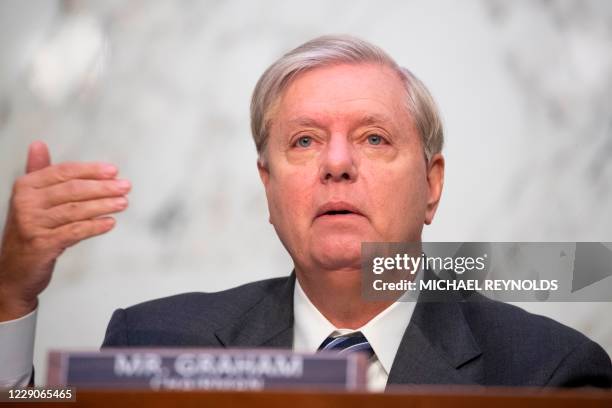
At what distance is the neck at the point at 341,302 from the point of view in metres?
2.22

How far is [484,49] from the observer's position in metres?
2.38

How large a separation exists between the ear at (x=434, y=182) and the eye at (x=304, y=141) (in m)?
0.36

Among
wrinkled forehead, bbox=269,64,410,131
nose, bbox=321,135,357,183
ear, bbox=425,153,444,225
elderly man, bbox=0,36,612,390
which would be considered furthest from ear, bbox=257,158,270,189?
ear, bbox=425,153,444,225

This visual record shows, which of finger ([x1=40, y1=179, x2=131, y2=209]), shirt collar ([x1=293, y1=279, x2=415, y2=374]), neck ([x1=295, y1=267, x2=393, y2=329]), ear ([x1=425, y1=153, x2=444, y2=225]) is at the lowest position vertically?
shirt collar ([x1=293, y1=279, x2=415, y2=374])

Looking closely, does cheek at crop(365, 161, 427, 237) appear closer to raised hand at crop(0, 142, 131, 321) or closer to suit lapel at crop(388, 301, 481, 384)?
suit lapel at crop(388, 301, 481, 384)

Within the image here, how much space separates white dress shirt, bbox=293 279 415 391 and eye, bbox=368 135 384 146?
1.44 feet

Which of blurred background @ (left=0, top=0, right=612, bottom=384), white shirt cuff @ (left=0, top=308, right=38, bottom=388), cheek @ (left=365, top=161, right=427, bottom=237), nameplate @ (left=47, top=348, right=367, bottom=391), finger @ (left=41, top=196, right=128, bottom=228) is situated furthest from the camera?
blurred background @ (left=0, top=0, right=612, bottom=384)

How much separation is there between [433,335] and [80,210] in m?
0.95

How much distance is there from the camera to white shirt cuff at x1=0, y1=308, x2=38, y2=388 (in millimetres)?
2047

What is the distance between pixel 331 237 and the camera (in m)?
2.12

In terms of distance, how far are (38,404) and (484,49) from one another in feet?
5.07

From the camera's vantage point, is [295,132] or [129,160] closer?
[295,132]

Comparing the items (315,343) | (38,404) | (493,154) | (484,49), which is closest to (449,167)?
(493,154)

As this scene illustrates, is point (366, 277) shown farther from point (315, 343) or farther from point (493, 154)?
point (493, 154)
